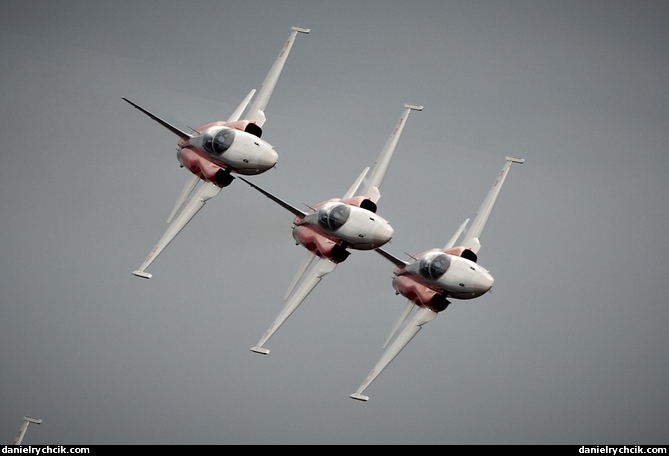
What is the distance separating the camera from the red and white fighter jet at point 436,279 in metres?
43.4

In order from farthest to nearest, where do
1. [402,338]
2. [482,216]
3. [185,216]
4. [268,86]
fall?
[268,86] < [482,216] < [402,338] < [185,216]

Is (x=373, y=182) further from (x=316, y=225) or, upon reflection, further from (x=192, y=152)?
(x=192, y=152)

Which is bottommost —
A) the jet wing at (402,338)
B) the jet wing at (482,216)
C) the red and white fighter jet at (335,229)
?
the jet wing at (402,338)

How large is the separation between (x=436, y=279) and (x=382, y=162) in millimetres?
5879

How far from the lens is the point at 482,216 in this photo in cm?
4706

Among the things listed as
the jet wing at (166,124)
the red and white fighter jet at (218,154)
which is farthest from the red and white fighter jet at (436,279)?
the jet wing at (166,124)

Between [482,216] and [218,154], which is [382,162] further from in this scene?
[218,154]

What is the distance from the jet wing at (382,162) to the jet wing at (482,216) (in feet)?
14.7

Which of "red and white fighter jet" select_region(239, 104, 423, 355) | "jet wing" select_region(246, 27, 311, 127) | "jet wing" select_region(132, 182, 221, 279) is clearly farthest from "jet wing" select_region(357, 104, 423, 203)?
"jet wing" select_region(132, 182, 221, 279)

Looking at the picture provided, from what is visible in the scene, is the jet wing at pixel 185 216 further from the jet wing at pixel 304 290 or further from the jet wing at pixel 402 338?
the jet wing at pixel 402 338

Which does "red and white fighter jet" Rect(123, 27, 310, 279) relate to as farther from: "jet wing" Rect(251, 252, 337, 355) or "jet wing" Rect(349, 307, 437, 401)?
"jet wing" Rect(349, 307, 437, 401)

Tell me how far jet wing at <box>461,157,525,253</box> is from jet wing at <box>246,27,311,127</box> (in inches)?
406

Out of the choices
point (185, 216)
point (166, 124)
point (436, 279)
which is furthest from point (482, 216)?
point (166, 124)

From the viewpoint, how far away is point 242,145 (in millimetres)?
43469
